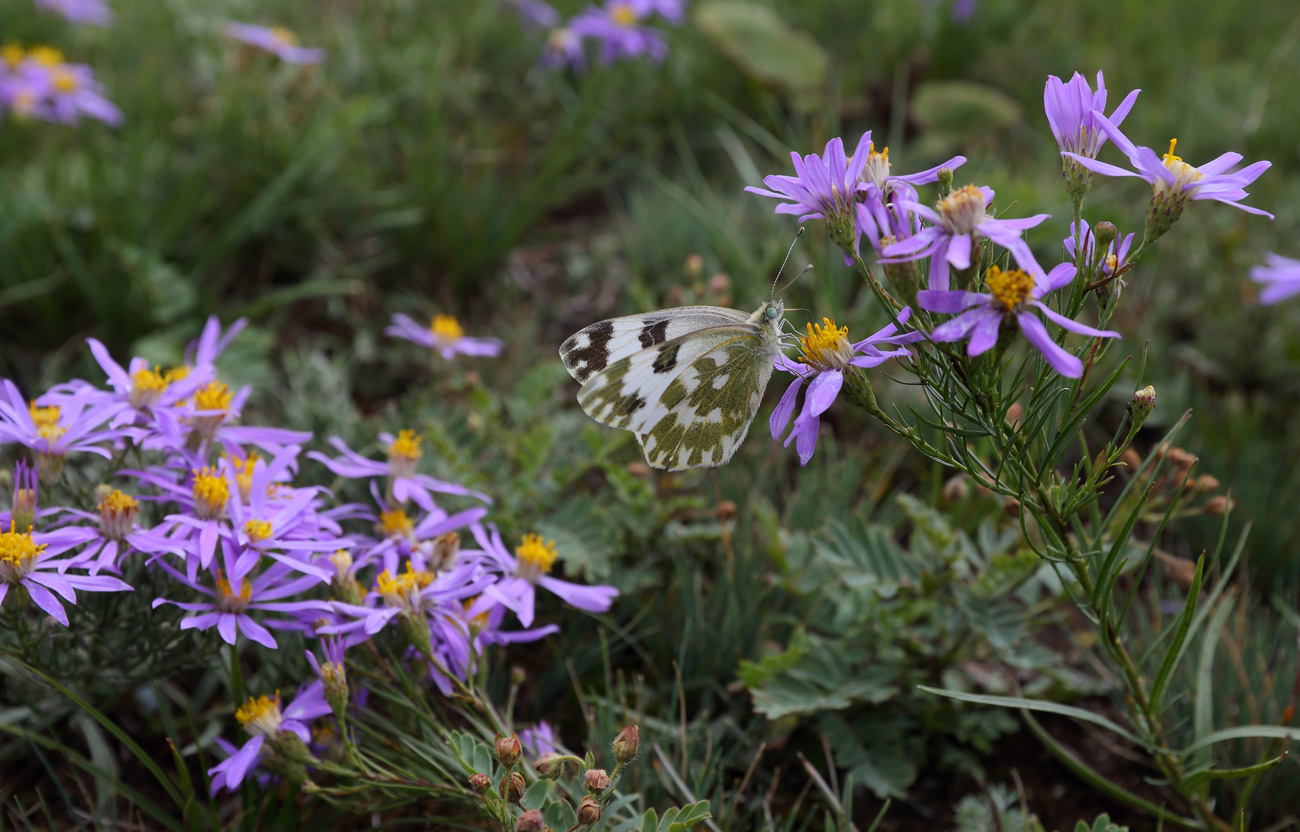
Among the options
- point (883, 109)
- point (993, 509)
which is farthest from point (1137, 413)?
point (883, 109)

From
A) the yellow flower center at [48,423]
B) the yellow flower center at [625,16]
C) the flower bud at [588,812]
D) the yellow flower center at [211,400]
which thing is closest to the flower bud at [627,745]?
the flower bud at [588,812]

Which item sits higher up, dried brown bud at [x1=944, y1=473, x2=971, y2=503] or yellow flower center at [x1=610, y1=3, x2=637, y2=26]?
yellow flower center at [x1=610, y1=3, x2=637, y2=26]

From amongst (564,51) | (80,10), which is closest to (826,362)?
(564,51)

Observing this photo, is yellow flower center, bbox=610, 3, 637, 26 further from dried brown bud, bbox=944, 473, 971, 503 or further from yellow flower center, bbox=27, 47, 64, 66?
dried brown bud, bbox=944, 473, 971, 503

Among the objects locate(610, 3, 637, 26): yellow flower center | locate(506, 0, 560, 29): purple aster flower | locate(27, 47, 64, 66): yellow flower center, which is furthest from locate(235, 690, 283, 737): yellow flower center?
locate(506, 0, 560, 29): purple aster flower

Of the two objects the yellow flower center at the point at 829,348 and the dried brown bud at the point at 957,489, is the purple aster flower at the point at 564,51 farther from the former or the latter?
the yellow flower center at the point at 829,348

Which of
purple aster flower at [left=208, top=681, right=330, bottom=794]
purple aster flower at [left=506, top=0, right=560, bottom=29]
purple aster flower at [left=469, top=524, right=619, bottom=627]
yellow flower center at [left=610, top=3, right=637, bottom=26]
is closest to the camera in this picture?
purple aster flower at [left=208, top=681, right=330, bottom=794]
